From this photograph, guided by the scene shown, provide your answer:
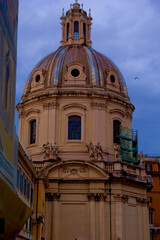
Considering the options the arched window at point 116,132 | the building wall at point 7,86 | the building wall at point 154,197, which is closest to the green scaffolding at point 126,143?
the arched window at point 116,132

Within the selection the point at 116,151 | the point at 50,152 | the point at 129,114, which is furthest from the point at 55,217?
the point at 129,114

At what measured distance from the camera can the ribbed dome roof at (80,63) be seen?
183 ft

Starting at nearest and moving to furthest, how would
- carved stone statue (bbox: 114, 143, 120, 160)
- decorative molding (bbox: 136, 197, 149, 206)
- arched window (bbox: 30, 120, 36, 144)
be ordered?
carved stone statue (bbox: 114, 143, 120, 160) < decorative molding (bbox: 136, 197, 149, 206) < arched window (bbox: 30, 120, 36, 144)

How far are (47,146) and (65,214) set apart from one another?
24.8 feet

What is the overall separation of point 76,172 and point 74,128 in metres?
6.25

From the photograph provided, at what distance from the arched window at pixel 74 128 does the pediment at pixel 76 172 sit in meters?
4.90

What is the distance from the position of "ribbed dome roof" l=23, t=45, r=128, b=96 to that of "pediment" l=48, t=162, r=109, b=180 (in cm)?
1078

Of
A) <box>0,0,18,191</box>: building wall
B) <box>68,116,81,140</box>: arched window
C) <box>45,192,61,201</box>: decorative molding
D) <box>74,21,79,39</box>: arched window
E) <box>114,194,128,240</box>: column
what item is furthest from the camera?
<box>74,21,79,39</box>: arched window

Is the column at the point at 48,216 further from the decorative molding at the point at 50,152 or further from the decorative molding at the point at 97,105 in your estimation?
the decorative molding at the point at 97,105

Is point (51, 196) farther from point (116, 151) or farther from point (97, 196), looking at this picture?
point (116, 151)

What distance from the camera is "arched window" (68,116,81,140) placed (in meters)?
53.3

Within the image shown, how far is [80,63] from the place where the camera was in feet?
183

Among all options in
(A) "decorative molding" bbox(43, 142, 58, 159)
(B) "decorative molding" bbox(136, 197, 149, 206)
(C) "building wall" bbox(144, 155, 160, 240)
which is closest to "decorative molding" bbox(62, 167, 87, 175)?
(A) "decorative molding" bbox(43, 142, 58, 159)

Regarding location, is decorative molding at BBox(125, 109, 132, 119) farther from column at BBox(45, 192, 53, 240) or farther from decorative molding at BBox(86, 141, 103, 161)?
column at BBox(45, 192, 53, 240)
